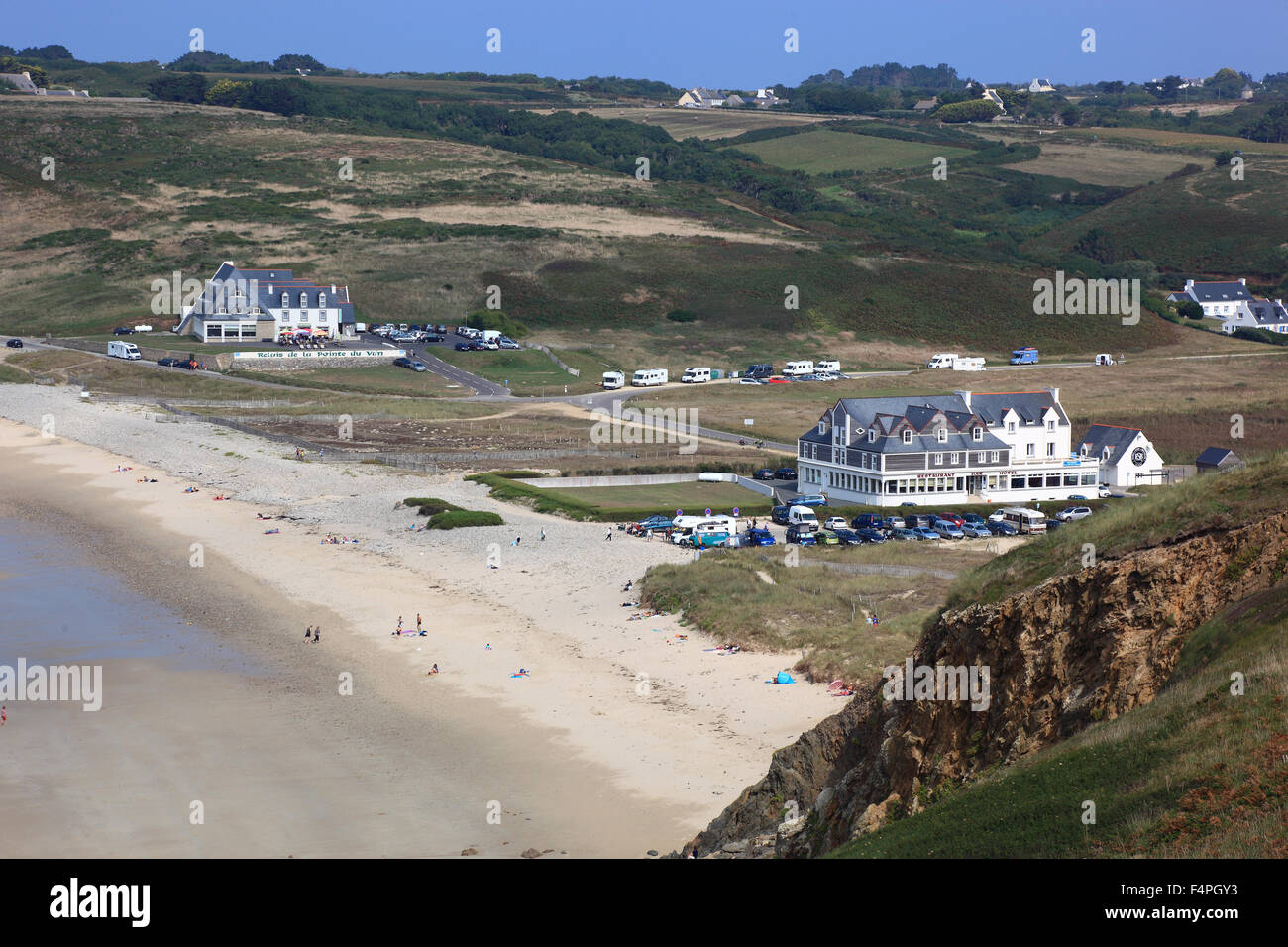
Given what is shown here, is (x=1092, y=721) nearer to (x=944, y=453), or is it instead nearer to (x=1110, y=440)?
(x=944, y=453)

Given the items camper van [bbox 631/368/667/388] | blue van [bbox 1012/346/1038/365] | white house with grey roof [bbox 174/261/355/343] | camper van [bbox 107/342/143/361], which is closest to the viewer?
camper van [bbox 107/342/143/361]

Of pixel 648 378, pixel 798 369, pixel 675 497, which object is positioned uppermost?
pixel 798 369

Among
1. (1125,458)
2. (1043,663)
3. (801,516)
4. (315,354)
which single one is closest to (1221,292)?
(1125,458)

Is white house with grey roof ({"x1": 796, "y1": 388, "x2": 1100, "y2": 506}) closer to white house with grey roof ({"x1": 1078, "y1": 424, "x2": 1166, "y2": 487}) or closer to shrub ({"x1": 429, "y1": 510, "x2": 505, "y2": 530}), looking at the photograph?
white house with grey roof ({"x1": 1078, "y1": 424, "x2": 1166, "y2": 487})

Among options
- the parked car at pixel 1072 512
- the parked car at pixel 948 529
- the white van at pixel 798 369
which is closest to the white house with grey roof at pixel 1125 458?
the parked car at pixel 1072 512

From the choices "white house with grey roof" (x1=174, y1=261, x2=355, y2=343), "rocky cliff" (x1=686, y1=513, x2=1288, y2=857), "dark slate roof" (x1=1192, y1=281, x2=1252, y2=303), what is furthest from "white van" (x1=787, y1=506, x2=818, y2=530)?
"dark slate roof" (x1=1192, y1=281, x2=1252, y2=303)
